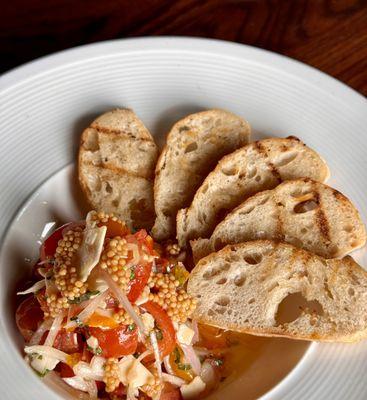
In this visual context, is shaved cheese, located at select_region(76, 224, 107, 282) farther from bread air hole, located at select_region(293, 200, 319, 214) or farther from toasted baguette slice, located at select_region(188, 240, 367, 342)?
bread air hole, located at select_region(293, 200, 319, 214)

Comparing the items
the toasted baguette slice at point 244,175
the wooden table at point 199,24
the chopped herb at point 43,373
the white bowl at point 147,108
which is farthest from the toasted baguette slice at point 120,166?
the wooden table at point 199,24

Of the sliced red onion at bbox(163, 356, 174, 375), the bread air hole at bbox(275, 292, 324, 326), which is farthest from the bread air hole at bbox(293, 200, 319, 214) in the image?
the sliced red onion at bbox(163, 356, 174, 375)

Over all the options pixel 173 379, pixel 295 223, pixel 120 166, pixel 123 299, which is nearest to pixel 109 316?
pixel 123 299

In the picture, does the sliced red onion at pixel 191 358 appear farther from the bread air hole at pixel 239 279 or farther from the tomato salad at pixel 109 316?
the bread air hole at pixel 239 279

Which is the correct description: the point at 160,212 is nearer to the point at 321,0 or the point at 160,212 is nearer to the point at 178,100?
the point at 178,100

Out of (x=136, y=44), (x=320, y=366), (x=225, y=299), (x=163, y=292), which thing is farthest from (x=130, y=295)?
(x=136, y=44)
